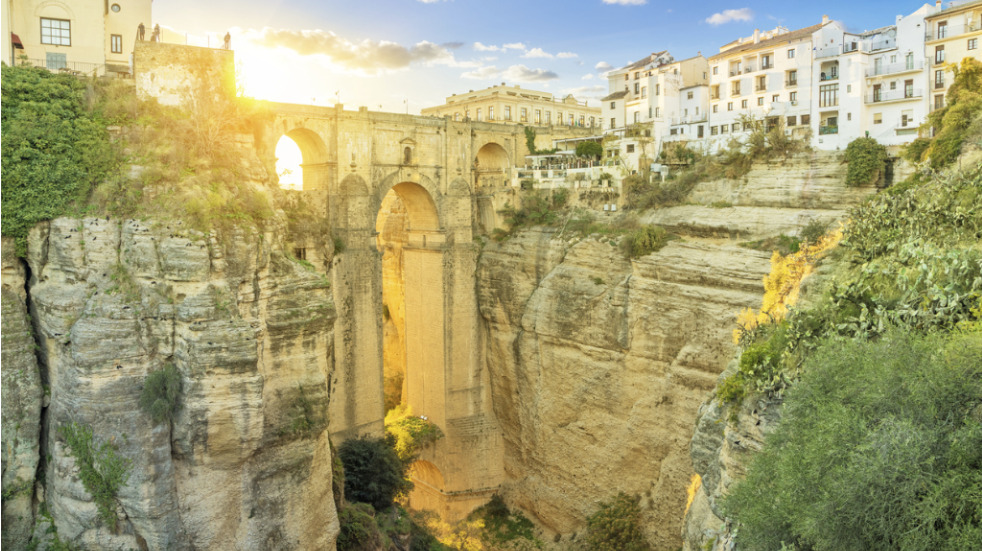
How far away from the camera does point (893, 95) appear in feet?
86.4

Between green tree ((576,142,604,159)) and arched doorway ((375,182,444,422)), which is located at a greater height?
green tree ((576,142,604,159))

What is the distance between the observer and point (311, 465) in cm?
1772

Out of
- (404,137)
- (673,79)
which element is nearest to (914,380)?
(404,137)

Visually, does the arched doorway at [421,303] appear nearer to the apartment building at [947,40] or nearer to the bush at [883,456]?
the apartment building at [947,40]

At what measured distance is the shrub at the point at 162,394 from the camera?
51.1ft

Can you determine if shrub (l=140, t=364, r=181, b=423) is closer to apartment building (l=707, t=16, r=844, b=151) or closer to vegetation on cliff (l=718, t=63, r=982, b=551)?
vegetation on cliff (l=718, t=63, r=982, b=551)

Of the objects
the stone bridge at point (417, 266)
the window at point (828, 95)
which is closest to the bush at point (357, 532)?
the stone bridge at point (417, 266)

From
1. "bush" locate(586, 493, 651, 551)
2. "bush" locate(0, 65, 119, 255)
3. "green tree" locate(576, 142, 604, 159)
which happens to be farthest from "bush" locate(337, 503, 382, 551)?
"green tree" locate(576, 142, 604, 159)

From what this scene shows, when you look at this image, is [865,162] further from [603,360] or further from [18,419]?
[18,419]

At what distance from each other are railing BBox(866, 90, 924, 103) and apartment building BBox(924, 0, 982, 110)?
1.57ft

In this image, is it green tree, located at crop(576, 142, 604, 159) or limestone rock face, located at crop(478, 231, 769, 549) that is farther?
green tree, located at crop(576, 142, 604, 159)

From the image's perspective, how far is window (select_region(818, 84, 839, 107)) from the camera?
1097 inches

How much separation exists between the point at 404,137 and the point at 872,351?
941 inches

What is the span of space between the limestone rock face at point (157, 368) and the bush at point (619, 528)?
13203 mm
